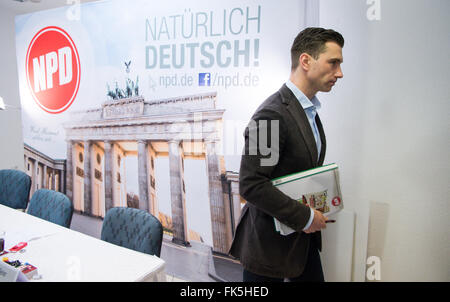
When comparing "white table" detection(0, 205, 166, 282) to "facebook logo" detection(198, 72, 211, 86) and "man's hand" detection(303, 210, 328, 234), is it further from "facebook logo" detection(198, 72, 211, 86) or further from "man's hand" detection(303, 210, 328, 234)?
"facebook logo" detection(198, 72, 211, 86)

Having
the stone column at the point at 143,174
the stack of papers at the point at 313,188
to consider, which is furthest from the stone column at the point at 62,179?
the stack of papers at the point at 313,188

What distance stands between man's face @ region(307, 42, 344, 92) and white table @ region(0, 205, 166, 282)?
103 centimetres

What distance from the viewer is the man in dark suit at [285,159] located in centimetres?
102

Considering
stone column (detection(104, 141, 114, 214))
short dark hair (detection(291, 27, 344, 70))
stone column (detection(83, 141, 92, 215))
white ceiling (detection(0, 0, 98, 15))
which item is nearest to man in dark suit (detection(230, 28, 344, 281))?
short dark hair (detection(291, 27, 344, 70))

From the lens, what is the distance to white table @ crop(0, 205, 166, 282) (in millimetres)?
1046

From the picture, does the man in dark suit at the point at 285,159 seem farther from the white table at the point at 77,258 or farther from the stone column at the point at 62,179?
the stone column at the point at 62,179

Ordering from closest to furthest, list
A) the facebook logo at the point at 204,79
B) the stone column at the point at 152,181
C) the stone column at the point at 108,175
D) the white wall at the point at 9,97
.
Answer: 1. the facebook logo at the point at 204,79
2. the stone column at the point at 152,181
3. the stone column at the point at 108,175
4. the white wall at the point at 9,97

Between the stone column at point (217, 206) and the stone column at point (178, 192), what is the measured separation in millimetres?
248

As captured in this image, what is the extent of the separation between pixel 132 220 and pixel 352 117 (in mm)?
1471

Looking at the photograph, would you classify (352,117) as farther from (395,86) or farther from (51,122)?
(51,122)

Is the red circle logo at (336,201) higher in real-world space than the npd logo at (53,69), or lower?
lower

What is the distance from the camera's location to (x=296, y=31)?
1646 millimetres

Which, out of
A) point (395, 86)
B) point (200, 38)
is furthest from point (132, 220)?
point (395, 86)

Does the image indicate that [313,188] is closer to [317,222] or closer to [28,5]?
[317,222]
